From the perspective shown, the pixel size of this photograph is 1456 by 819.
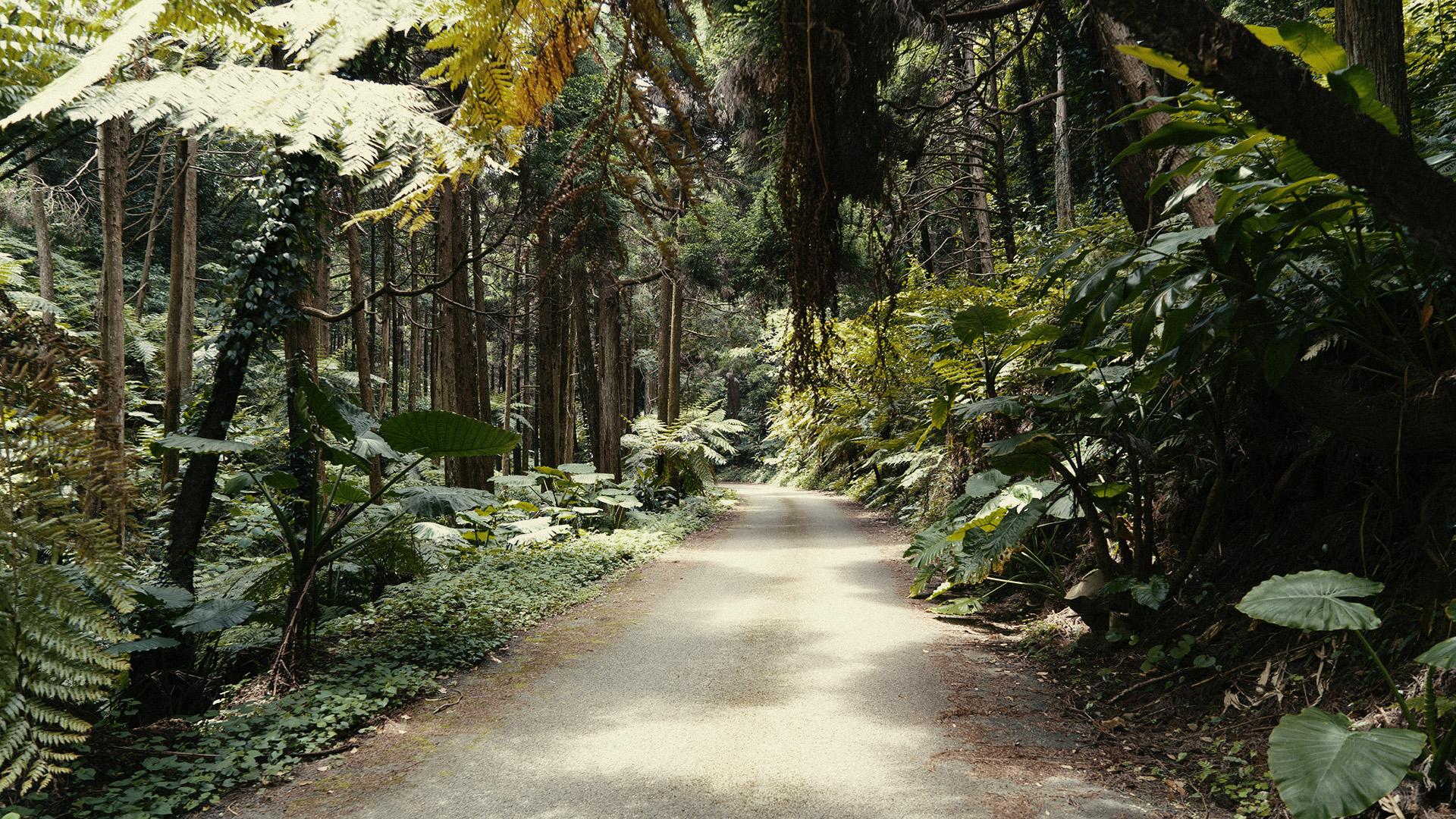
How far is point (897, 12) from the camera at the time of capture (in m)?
4.02

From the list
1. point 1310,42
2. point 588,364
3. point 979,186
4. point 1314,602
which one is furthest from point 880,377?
point 979,186

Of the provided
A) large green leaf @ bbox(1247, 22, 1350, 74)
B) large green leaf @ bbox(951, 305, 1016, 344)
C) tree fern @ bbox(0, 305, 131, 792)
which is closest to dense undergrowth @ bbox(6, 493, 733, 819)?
tree fern @ bbox(0, 305, 131, 792)

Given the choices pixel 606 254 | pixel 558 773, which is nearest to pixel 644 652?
pixel 558 773

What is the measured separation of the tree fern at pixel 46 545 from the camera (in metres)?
1.77

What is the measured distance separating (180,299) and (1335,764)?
540 inches

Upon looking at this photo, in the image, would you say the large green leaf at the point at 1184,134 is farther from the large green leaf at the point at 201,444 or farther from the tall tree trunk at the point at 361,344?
the tall tree trunk at the point at 361,344

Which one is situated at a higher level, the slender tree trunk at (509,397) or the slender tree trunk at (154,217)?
the slender tree trunk at (154,217)

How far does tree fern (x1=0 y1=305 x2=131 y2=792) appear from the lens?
177 centimetres

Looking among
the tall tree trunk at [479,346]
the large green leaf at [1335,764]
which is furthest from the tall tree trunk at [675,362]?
the large green leaf at [1335,764]

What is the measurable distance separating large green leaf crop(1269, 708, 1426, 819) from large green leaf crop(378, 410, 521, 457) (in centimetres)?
438

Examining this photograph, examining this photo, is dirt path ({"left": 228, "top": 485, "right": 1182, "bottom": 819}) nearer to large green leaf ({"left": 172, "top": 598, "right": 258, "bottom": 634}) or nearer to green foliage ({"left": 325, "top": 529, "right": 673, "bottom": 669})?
green foliage ({"left": 325, "top": 529, "right": 673, "bottom": 669})

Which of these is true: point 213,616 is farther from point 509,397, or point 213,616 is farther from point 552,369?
point 509,397

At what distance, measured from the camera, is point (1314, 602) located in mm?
2541

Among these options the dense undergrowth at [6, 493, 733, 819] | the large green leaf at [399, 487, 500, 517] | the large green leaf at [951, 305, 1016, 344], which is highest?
the large green leaf at [951, 305, 1016, 344]
